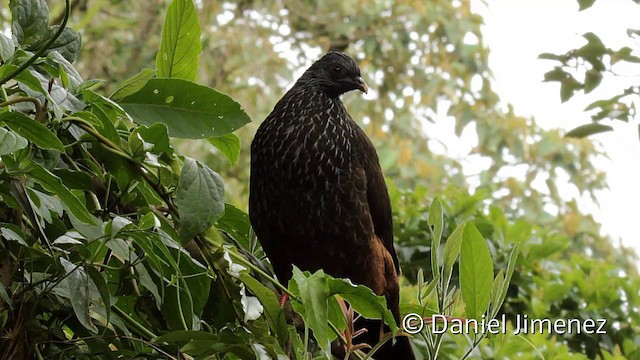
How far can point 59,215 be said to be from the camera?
110 cm

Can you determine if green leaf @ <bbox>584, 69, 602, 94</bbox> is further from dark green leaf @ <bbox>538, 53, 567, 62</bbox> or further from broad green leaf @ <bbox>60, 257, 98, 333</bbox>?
broad green leaf @ <bbox>60, 257, 98, 333</bbox>

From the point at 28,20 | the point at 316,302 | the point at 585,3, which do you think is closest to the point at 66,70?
the point at 28,20

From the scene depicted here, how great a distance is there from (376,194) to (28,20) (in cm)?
128

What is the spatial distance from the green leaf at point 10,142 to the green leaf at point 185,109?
0.90 ft

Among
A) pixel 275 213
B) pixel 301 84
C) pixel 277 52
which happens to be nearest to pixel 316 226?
pixel 275 213

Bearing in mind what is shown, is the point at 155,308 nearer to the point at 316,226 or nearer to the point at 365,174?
the point at 316,226

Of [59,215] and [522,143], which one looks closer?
[59,215]

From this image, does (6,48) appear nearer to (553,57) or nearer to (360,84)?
(553,57)

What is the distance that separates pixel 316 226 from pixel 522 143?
490cm

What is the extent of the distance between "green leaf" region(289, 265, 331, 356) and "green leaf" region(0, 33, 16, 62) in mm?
446

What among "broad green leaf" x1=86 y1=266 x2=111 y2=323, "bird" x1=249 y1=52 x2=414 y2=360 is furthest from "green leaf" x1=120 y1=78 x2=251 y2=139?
"bird" x1=249 y1=52 x2=414 y2=360

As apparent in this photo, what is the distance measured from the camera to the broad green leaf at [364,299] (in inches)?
42.1

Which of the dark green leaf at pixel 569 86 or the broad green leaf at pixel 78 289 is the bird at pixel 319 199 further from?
the broad green leaf at pixel 78 289

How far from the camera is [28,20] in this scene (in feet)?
3.89
